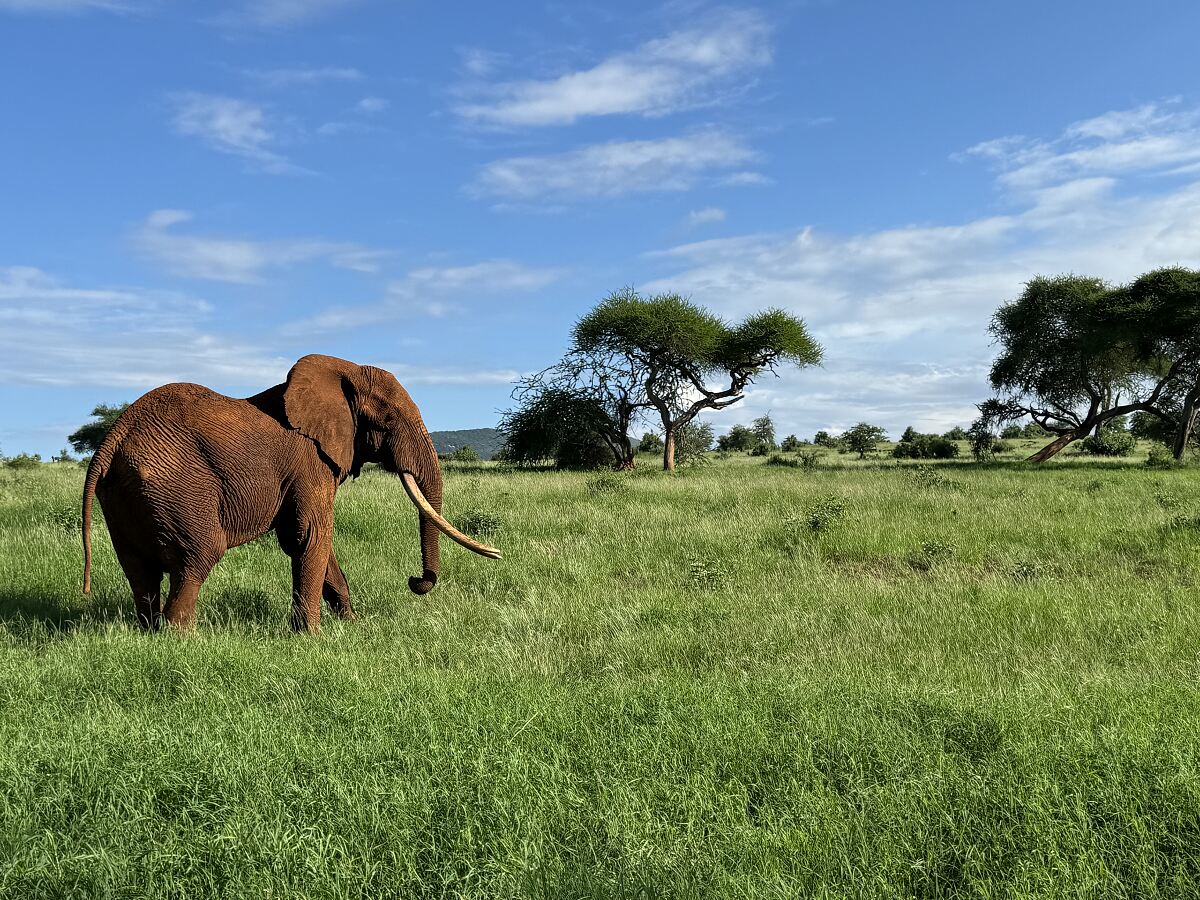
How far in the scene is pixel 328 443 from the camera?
6820mm

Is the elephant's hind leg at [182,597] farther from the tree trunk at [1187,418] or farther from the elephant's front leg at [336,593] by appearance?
the tree trunk at [1187,418]

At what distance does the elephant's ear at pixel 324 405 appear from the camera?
6672 mm

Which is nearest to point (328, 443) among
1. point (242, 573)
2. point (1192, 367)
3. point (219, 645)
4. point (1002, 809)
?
point (219, 645)

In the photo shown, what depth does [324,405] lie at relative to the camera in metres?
6.83

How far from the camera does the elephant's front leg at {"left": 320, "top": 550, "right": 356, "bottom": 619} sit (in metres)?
7.57

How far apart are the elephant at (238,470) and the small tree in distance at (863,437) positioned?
45660mm

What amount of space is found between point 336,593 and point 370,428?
1609 mm

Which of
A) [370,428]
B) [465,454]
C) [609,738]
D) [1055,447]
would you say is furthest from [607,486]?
[465,454]

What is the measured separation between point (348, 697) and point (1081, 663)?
5.38 meters

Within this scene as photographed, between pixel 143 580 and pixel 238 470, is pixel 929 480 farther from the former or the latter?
pixel 143 580

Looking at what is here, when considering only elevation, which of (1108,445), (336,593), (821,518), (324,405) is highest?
(324,405)

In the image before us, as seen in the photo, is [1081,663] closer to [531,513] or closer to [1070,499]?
[531,513]

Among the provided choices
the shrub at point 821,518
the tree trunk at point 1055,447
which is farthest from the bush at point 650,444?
the shrub at point 821,518

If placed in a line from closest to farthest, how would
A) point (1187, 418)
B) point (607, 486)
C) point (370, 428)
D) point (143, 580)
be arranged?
point (143, 580)
point (370, 428)
point (607, 486)
point (1187, 418)
